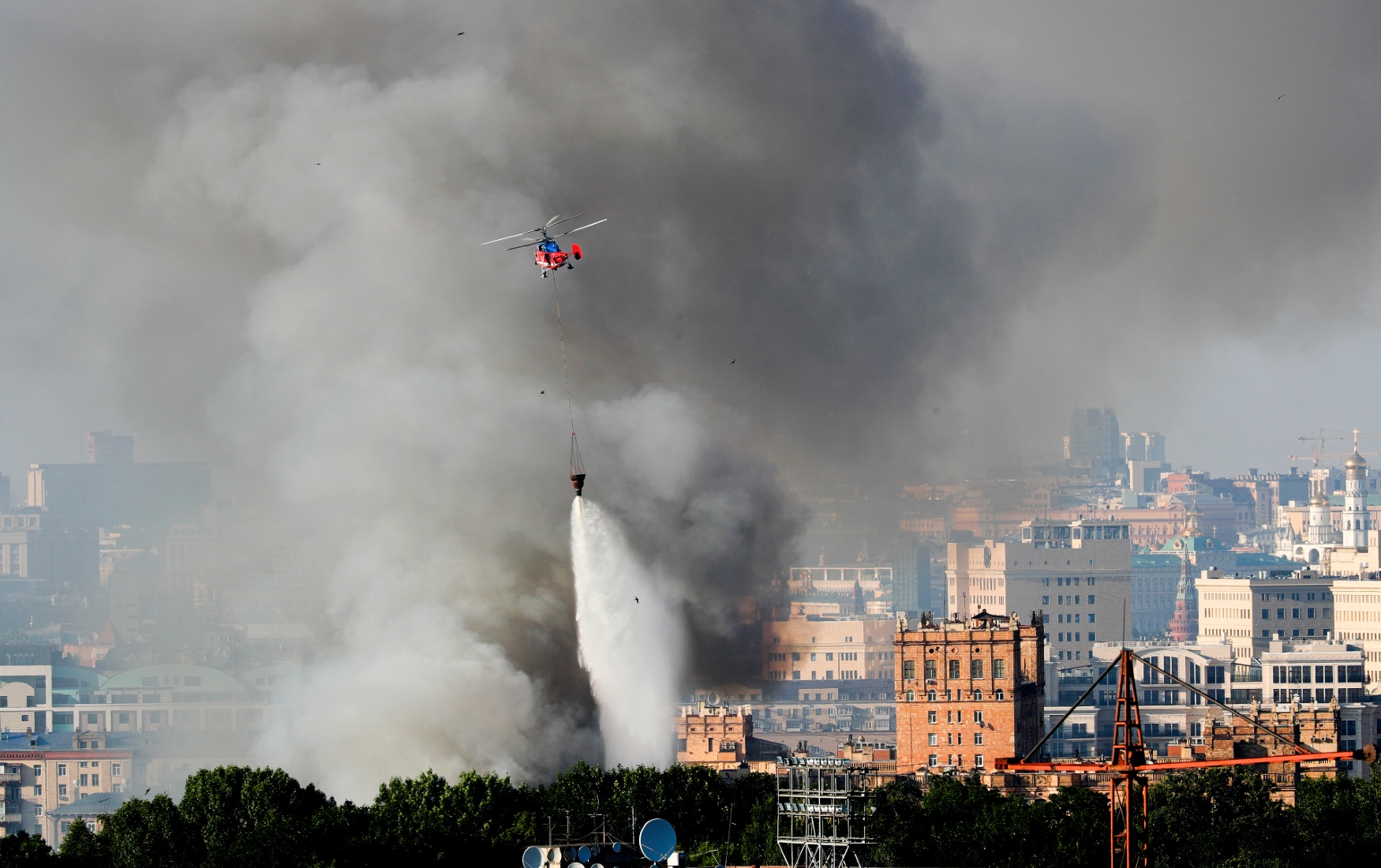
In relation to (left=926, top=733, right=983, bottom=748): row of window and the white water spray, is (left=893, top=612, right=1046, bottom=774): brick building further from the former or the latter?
the white water spray

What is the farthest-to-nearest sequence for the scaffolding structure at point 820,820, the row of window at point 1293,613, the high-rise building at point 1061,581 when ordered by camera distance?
1. the high-rise building at point 1061,581
2. the row of window at point 1293,613
3. the scaffolding structure at point 820,820

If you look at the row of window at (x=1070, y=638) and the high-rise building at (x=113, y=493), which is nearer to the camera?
the row of window at (x=1070, y=638)

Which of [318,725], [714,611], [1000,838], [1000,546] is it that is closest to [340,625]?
[318,725]

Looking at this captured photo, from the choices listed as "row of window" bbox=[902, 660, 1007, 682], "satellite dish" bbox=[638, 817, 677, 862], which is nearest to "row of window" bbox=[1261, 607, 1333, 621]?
"row of window" bbox=[902, 660, 1007, 682]

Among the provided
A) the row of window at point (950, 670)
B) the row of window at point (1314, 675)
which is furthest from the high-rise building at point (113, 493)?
the row of window at point (950, 670)

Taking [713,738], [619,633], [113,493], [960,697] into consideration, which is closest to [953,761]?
[960,697]

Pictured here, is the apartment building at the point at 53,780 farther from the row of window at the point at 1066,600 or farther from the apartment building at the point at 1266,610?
the apartment building at the point at 1266,610

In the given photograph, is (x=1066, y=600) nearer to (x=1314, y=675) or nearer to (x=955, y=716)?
(x=1314, y=675)
